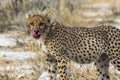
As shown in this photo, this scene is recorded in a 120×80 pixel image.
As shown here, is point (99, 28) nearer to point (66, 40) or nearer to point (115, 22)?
point (66, 40)

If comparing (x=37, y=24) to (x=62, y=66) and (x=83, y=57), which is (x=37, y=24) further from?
(x=83, y=57)

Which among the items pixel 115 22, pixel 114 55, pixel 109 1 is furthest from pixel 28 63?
pixel 109 1

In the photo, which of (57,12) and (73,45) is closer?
(73,45)

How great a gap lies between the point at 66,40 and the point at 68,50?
141 mm

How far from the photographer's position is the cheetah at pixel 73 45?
778 cm

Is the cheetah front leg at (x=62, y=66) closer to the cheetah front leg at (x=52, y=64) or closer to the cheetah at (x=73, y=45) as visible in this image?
the cheetah at (x=73, y=45)

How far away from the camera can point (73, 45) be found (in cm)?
802

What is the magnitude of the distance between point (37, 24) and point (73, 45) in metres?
0.62

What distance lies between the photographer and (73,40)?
806cm

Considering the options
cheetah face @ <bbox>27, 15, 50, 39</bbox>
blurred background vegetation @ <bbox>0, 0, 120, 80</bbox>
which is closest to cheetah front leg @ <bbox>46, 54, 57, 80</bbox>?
cheetah face @ <bbox>27, 15, 50, 39</bbox>

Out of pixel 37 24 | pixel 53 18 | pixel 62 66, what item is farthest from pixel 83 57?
pixel 53 18

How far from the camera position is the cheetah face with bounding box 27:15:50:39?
766 cm

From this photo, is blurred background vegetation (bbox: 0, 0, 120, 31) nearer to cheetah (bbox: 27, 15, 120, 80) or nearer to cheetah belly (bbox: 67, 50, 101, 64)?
cheetah (bbox: 27, 15, 120, 80)

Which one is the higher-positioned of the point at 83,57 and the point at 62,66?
the point at 83,57
